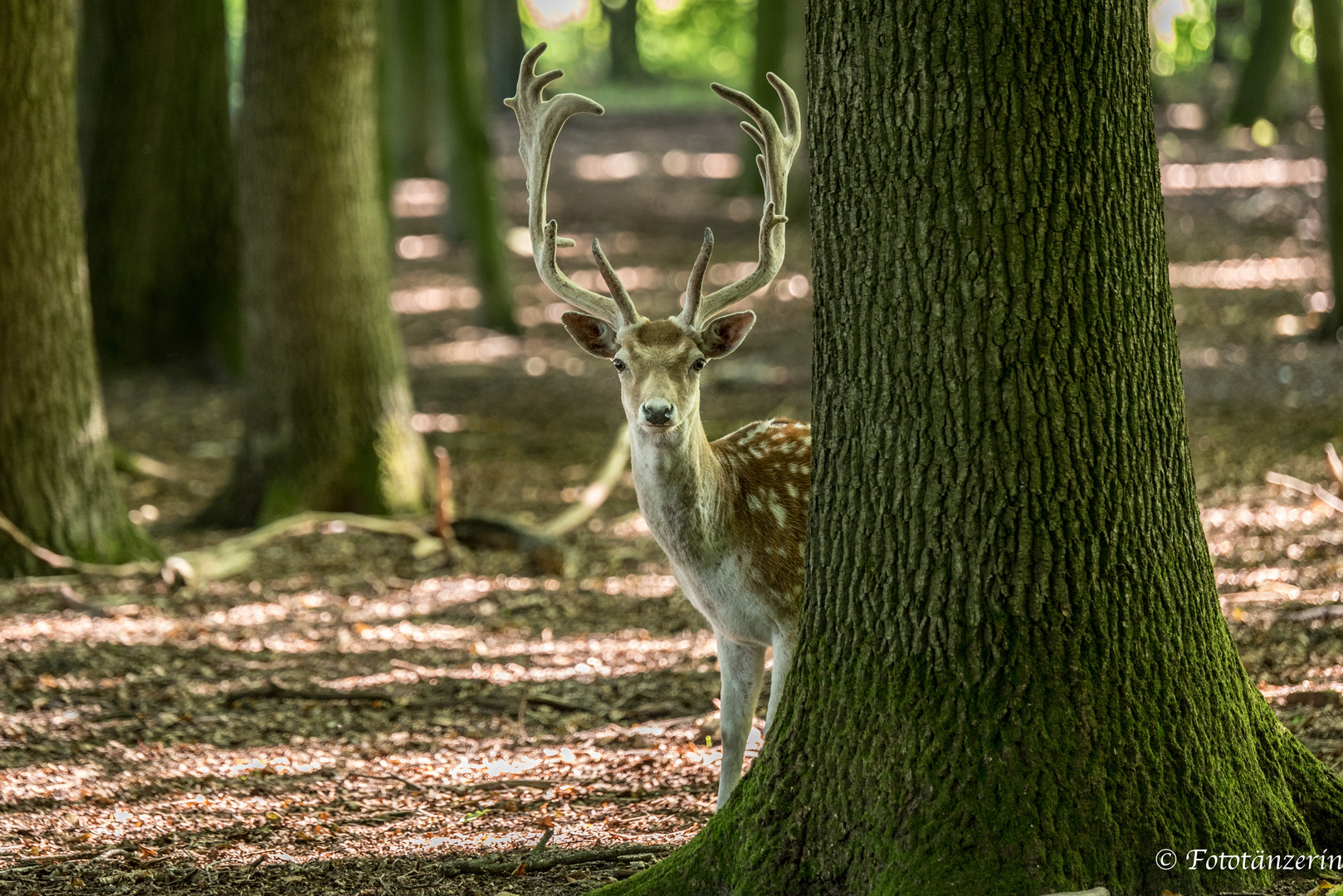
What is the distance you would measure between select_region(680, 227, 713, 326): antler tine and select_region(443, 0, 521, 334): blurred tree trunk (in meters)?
9.77

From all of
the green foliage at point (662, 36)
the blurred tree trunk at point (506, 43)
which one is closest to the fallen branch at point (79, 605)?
the blurred tree trunk at point (506, 43)

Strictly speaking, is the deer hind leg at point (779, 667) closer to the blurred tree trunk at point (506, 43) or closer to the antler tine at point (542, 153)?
the antler tine at point (542, 153)

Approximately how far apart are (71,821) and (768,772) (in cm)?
239

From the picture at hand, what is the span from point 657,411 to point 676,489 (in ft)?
1.13

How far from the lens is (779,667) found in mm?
4379

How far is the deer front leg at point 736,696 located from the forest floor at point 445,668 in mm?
226

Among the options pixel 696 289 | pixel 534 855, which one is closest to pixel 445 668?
pixel 534 855

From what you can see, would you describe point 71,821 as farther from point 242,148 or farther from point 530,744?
point 242,148

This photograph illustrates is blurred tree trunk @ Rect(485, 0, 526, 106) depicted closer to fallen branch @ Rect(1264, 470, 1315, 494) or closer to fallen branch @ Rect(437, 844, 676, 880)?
fallen branch @ Rect(1264, 470, 1315, 494)

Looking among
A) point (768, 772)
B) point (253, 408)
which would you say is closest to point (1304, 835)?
point (768, 772)

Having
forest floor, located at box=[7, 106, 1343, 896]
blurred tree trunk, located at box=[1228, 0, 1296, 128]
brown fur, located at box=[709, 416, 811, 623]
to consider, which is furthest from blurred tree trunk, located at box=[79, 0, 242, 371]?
blurred tree trunk, located at box=[1228, 0, 1296, 128]

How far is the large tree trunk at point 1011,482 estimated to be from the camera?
3.19m

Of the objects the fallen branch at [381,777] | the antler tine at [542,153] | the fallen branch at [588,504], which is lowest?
the fallen branch at [381,777]

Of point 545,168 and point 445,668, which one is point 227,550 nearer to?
point 445,668
